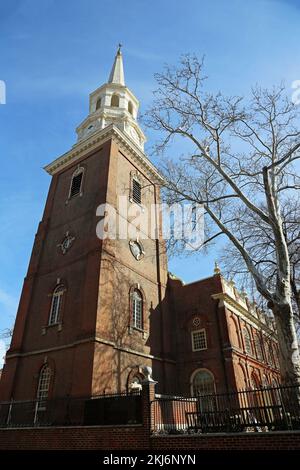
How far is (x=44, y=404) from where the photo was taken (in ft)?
Result: 54.3

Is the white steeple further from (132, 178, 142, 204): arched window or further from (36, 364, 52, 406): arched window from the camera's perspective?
(36, 364, 52, 406): arched window

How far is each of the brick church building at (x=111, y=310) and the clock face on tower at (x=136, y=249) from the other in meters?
0.10

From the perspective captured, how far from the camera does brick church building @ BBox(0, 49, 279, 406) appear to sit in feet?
55.5

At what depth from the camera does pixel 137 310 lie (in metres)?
21.1

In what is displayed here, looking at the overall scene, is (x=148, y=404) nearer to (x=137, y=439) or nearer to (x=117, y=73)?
(x=137, y=439)

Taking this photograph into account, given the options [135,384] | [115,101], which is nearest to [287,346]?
[135,384]

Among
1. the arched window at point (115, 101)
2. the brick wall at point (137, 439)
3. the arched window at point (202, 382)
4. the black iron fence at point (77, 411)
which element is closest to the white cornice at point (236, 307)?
the arched window at point (202, 382)

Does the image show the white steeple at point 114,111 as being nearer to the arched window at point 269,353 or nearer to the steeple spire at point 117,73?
the steeple spire at point 117,73

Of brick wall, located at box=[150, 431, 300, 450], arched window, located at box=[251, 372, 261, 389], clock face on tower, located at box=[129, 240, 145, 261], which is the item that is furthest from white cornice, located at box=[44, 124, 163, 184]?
brick wall, located at box=[150, 431, 300, 450]

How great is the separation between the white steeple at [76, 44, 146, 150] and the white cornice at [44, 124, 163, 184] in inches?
73.9

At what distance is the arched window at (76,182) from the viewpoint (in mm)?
25328
